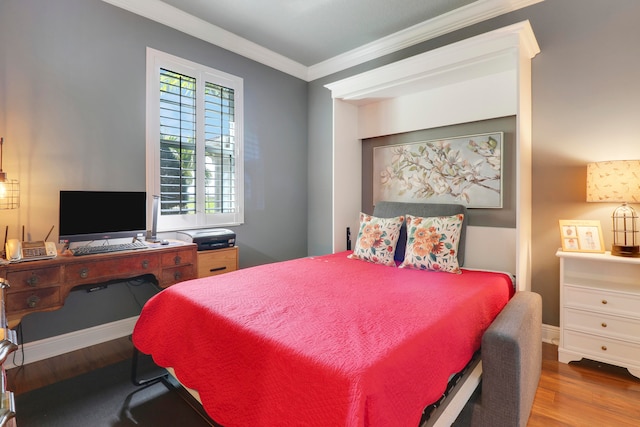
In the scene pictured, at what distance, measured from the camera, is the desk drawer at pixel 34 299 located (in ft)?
6.42

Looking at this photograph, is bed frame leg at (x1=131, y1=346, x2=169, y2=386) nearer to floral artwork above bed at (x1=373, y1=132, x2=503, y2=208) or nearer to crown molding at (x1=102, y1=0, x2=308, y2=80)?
floral artwork above bed at (x1=373, y1=132, x2=503, y2=208)

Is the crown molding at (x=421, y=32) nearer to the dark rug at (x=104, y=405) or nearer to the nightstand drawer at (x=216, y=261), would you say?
the nightstand drawer at (x=216, y=261)

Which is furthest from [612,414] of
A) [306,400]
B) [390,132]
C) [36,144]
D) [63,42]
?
[63,42]

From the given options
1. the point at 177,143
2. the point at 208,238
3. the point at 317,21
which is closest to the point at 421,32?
the point at 317,21

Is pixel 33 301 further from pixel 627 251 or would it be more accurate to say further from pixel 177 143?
pixel 627 251

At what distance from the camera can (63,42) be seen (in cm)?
248

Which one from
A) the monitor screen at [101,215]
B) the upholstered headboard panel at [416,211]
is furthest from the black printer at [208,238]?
the upholstered headboard panel at [416,211]

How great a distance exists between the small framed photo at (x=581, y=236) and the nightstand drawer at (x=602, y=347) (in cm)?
58

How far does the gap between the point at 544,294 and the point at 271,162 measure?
3000mm

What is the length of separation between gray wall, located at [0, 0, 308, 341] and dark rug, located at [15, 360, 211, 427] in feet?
2.07

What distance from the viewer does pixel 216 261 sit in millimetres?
3062

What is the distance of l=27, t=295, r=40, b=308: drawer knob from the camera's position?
202cm

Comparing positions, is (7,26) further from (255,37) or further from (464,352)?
(464,352)

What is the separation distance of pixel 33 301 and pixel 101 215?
0.74m
